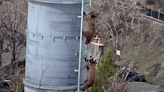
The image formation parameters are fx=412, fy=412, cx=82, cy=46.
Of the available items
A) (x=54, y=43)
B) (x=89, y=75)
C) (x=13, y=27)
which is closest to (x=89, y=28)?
(x=54, y=43)

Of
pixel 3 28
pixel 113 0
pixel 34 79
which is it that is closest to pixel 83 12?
pixel 34 79

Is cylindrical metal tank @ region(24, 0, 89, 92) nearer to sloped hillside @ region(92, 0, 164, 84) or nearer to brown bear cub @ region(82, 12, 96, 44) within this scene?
brown bear cub @ region(82, 12, 96, 44)

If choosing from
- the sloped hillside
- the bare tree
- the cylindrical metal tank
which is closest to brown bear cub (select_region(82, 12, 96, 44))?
the cylindrical metal tank

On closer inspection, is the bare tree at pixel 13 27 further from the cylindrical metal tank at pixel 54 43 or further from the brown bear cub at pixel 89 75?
the cylindrical metal tank at pixel 54 43

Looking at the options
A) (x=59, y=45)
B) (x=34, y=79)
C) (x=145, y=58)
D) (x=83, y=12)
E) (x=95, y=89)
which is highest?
(x=83, y=12)

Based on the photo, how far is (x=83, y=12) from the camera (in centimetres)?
609

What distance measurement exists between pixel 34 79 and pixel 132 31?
21.5 meters

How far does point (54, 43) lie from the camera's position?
6.07 metres

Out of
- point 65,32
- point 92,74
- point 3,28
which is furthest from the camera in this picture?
point 3,28

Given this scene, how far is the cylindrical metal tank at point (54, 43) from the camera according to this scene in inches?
238

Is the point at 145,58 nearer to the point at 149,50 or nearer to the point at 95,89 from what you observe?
the point at 149,50

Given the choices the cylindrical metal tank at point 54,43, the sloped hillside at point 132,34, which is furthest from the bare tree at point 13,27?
the cylindrical metal tank at point 54,43

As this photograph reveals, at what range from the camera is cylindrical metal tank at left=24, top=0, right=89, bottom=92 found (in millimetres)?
6035

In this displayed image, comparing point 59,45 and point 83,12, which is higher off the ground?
point 83,12
